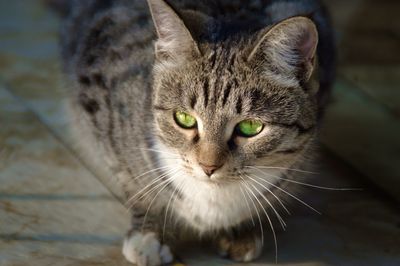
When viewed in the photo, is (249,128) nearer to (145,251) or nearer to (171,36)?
(171,36)

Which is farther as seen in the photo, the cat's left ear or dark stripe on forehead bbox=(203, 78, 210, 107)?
dark stripe on forehead bbox=(203, 78, 210, 107)

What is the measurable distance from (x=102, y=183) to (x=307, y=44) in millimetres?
1169

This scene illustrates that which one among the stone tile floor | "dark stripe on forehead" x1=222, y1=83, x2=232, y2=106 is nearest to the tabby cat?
"dark stripe on forehead" x1=222, y1=83, x2=232, y2=106

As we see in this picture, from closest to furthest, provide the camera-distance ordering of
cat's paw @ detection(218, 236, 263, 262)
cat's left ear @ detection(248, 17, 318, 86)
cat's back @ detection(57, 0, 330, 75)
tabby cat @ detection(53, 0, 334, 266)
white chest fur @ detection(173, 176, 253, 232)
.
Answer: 1. cat's left ear @ detection(248, 17, 318, 86)
2. tabby cat @ detection(53, 0, 334, 266)
3. white chest fur @ detection(173, 176, 253, 232)
4. cat's paw @ detection(218, 236, 263, 262)
5. cat's back @ detection(57, 0, 330, 75)

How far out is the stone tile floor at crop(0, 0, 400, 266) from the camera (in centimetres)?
281

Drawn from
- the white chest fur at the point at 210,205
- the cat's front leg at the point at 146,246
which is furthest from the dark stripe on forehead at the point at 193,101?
the cat's front leg at the point at 146,246

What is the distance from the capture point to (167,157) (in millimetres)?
2668

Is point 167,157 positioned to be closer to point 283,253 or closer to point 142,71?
point 142,71

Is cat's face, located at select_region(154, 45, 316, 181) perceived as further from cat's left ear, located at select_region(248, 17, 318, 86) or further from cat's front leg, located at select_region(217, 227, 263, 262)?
cat's front leg, located at select_region(217, 227, 263, 262)

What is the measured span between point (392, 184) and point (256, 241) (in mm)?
773

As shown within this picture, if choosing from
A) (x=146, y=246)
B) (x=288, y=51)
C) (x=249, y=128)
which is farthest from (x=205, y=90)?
(x=146, y=246)


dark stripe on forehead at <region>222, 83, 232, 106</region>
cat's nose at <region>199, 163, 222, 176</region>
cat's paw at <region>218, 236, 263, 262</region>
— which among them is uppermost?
dark stripe on forehead at <region>222, 83, 232, 106</region>

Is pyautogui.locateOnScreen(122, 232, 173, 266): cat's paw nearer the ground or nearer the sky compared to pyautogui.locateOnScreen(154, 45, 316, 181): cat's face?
nearer the ground

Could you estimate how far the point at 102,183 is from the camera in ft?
10.5
